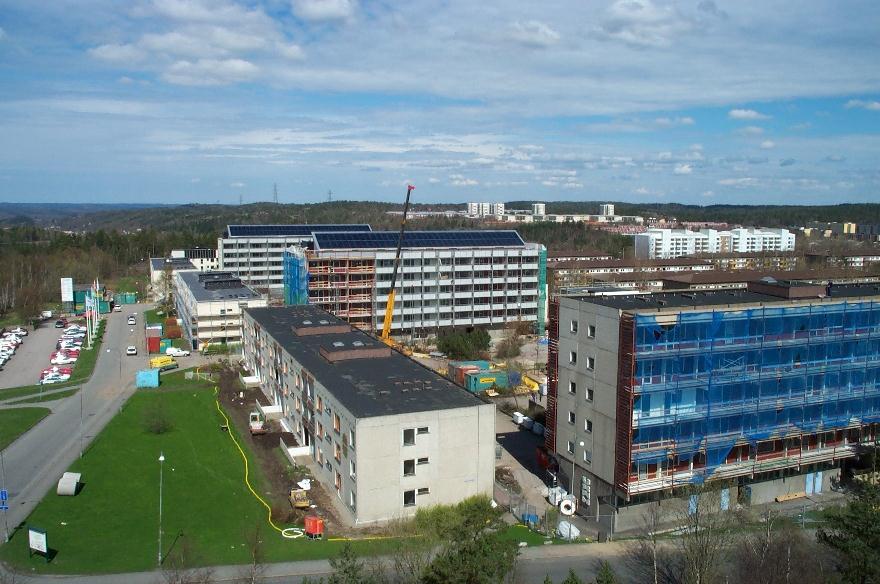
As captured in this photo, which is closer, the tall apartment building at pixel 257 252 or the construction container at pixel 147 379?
the construction container at pixel 147 379

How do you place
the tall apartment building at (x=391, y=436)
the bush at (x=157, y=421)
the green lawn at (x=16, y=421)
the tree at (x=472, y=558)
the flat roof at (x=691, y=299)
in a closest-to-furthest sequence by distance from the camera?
the tree at (x=472, y=558), the tall apartment building at (x=391, y=436), the flat roof at (x=691, y=299), the green lawn at (x=16, y=421), the bush at (x=157, y=421)

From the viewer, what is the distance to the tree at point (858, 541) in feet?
47.8

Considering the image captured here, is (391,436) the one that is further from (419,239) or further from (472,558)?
(419,239)

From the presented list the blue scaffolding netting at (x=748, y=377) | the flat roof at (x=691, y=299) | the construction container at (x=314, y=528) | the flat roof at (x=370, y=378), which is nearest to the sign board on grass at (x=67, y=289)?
the flat roof at (x=370, y=378)

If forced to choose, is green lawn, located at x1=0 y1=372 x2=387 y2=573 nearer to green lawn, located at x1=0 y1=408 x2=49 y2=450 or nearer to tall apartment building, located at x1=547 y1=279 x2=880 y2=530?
green lawn, located at x1=0 y1=408 x2=49 y2=450

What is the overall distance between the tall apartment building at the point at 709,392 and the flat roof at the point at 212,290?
32.7 m

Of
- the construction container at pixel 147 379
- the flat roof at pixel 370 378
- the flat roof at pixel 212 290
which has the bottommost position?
the construction container at pixel 147 379

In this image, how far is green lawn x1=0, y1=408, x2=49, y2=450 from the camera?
29.8m

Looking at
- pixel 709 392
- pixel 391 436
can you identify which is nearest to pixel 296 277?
pixel 391 436

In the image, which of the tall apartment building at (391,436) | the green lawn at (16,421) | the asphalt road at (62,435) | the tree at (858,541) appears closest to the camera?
the tree at (858,541)

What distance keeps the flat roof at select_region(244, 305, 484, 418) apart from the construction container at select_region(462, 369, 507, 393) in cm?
779

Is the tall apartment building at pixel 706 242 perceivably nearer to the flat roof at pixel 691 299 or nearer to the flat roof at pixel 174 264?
the flat roof at pixel 174 264

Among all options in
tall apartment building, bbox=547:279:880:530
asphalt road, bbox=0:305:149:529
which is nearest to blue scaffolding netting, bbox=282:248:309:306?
asphalt road, bbox=0:305:149:529

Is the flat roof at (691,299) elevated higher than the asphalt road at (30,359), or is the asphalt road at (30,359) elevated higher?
the flat roof at (691,299)
